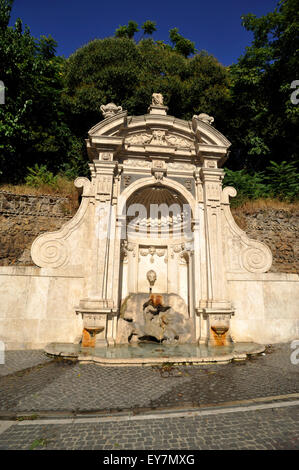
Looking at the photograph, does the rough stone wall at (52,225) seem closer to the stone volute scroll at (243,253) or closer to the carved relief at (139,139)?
the stone volute scroll at (243,253)

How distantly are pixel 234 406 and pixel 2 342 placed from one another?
18.3ft

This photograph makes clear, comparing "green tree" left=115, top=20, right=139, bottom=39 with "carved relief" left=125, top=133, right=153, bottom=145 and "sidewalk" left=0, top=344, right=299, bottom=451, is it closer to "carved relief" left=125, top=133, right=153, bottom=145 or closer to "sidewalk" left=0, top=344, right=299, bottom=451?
"carved relief" left=125, top=133, right=153, bottom=145

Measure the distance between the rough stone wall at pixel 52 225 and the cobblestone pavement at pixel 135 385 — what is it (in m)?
5.22

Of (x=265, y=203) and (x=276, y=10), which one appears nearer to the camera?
(x=265, y=203)

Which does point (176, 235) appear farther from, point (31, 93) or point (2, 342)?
point (31, 93)

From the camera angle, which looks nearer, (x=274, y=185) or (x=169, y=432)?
(x=169, y=432)

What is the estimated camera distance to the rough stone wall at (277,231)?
1001 cm

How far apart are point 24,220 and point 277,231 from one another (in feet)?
33.3

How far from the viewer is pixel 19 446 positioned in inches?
100

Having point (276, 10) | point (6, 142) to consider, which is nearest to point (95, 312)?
point (6, 142)

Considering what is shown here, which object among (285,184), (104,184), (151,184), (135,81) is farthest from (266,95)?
(104,184)

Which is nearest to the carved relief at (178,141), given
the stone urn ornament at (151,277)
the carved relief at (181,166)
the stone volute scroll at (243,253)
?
the carved relief at (181,166)

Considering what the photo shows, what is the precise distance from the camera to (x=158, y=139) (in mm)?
8438

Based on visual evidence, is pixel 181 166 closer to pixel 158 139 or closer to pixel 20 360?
pixel 158 139
